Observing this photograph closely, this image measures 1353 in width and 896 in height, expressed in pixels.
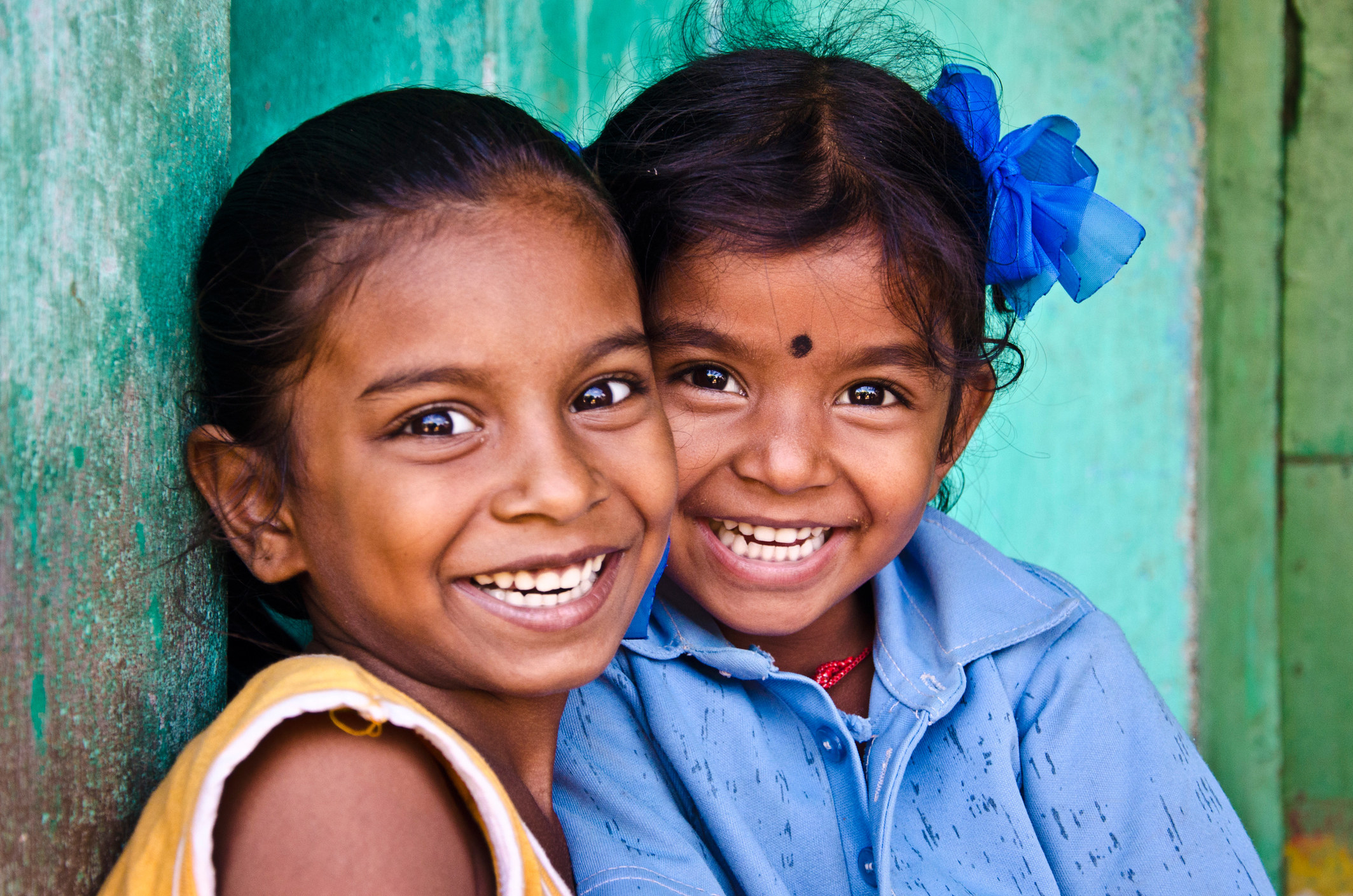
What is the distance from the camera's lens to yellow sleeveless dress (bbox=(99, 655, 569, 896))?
97 cm

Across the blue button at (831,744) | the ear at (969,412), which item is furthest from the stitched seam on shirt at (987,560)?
the blue button at (831,744)

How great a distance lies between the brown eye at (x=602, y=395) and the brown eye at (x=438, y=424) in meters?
0.16

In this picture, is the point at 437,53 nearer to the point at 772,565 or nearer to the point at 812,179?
the point at 812,179

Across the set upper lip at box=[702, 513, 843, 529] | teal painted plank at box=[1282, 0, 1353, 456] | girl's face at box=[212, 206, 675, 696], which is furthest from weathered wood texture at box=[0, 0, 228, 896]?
teal painted plank at box=[1282, 0, 1353, 456]

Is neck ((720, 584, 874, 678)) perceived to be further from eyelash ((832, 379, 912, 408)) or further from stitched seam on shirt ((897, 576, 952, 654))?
eyelash ((832, 379, 912, 408))

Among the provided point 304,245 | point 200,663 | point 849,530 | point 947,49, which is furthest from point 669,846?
point 947,49

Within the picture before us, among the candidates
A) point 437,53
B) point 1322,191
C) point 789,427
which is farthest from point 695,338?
point 1322,191

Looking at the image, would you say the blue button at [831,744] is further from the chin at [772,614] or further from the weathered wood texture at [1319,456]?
the weathered wood texture at [1319,456]

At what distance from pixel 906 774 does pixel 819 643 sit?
0.89 ft

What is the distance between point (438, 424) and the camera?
1206 millimetres

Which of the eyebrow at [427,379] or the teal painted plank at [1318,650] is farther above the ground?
the eyebrow at [427,379]

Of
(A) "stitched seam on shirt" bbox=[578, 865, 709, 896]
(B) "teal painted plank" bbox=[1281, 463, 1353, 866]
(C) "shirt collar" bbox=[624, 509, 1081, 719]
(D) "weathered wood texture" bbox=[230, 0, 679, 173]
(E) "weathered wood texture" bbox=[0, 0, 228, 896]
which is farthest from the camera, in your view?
(B) "teal painted plank" bbox=[1281, 463, 1353, 866]

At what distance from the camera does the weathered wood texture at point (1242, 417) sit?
2.63 m

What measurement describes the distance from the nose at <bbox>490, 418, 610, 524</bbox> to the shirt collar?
1.75 feet
